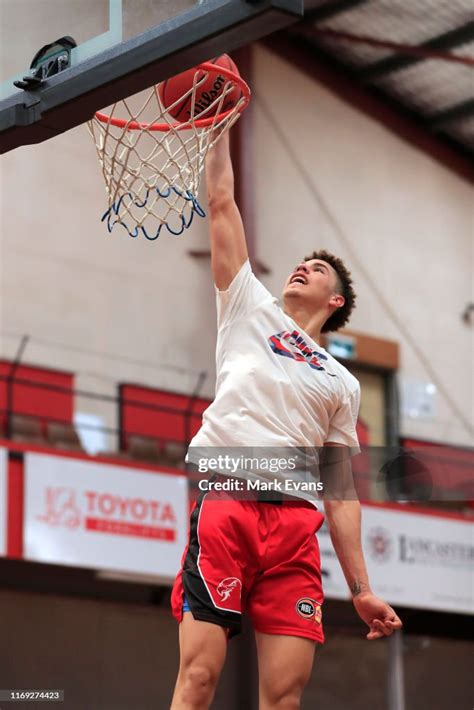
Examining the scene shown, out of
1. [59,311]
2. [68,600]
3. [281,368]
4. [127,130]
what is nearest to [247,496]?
[281,368]

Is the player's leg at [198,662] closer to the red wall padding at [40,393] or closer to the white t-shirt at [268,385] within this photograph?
the white t-shirt at [268,385]

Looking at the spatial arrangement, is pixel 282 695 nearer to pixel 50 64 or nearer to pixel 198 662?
pixel 198 662

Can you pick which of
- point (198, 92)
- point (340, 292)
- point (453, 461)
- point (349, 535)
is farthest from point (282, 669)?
point (453, 461)

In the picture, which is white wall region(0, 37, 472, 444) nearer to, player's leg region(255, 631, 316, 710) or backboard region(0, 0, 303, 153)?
backboard region(0, 0, 303, 153)

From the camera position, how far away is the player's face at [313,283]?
4.50 meters

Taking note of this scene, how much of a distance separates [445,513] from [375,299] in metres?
3.57

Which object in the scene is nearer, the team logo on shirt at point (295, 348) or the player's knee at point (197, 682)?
the player's knee at point (197, 682)

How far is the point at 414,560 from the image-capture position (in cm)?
1337

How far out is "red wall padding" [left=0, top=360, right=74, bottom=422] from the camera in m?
12.8

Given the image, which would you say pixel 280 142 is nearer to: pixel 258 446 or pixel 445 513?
pixel 445 513

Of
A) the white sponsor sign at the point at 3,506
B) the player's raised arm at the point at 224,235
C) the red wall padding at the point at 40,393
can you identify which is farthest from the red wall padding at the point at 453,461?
the player's raised arm at the point at 224,235

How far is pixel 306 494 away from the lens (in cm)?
420

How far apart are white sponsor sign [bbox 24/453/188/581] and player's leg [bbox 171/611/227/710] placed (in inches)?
293

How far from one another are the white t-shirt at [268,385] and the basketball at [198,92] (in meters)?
0.74
